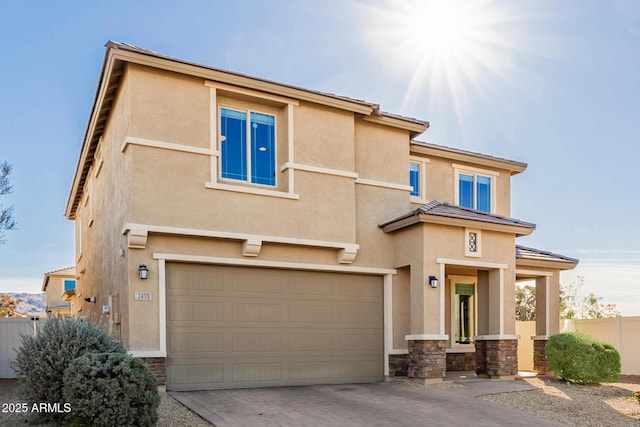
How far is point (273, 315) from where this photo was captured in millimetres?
11914

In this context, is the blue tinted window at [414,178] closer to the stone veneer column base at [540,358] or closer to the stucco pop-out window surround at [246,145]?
the stucco pop-out window surround at [246,145]

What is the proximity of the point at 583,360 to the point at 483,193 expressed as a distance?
581 cm

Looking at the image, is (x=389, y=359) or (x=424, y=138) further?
(x=424, y=138)

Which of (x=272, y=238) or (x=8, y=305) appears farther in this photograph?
(x=8, y=305)

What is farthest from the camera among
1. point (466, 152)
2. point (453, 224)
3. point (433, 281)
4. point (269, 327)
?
point (466, 152)

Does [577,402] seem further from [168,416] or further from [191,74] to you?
[191,74]

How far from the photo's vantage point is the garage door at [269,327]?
35.8ft

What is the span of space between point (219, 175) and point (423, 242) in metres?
5.10

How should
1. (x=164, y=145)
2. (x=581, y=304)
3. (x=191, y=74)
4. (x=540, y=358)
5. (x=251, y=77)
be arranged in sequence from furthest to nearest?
(x=581, y=304) < (x=540, y=358) < (x=251, y=77) < (x=191, y=74) < (x=164, y=145)

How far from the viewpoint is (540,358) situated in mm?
15469

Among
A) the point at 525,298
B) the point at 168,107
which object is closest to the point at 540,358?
the point at 168,107

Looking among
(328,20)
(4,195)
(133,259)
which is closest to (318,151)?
(328,20)

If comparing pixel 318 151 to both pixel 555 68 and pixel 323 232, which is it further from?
pixel 555 68

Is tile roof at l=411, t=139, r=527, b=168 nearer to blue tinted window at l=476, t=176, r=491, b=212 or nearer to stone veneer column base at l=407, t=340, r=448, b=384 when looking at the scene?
blue tinted window at l=476, t=176, r=491, b=212
